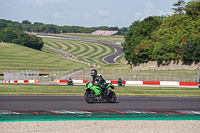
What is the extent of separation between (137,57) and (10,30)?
103 meters

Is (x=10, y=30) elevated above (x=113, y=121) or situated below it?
above

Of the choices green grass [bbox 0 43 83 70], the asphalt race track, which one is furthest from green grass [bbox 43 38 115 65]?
the asphalt race track

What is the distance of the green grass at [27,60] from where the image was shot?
364ft

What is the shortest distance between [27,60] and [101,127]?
116 m

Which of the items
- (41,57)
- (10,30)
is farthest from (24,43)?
(41,57)

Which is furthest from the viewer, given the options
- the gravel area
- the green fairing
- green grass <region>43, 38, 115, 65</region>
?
green grass <region>43, 38, 115, 65</region>

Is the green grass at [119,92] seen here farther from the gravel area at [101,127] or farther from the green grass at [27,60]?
the green grass at [27,60]

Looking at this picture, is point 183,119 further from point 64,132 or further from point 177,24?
point 177,24

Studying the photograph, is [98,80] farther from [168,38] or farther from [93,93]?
[168,38]

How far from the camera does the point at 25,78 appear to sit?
209ft

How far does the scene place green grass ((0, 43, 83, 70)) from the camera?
110812 mm

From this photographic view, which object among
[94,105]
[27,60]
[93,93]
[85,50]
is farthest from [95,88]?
[85,50]

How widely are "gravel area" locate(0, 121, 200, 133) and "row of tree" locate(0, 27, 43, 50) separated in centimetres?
15518

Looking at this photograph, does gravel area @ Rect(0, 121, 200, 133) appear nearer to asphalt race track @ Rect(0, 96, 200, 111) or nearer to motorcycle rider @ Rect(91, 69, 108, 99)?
asphalt race track @ Rect(0, 96, 200, 111)
